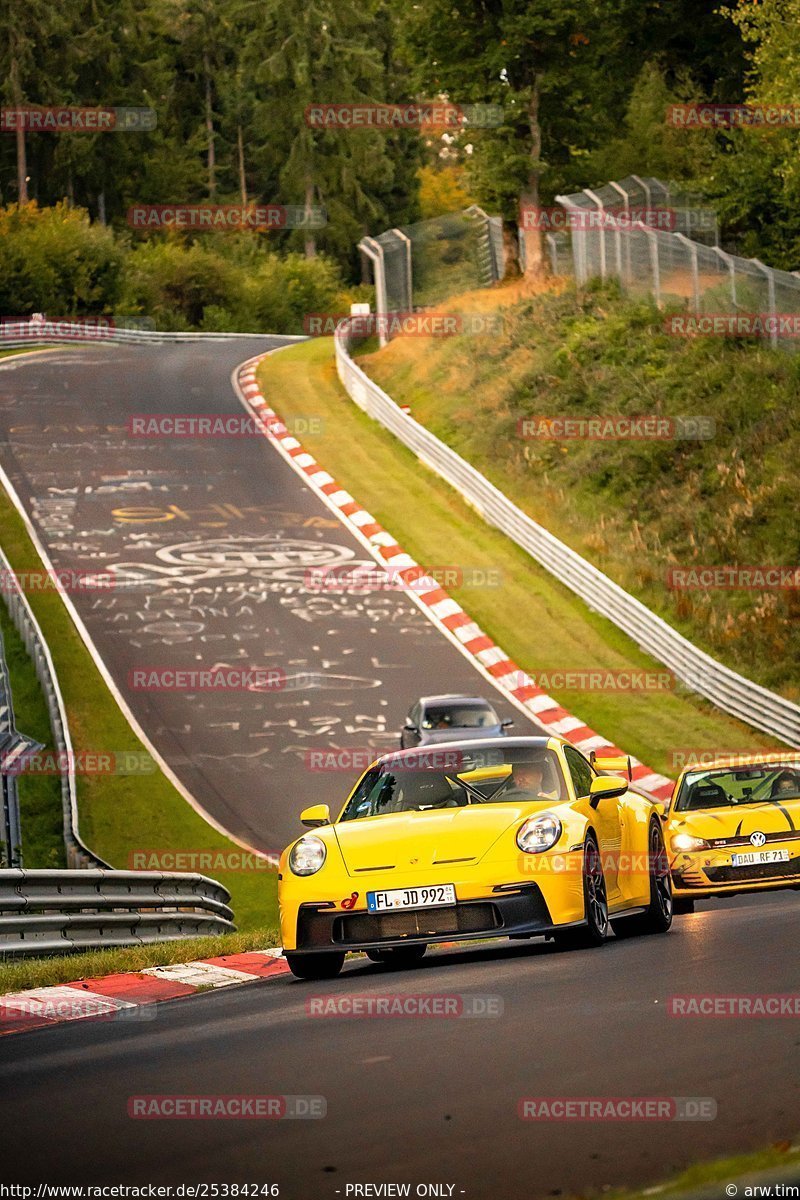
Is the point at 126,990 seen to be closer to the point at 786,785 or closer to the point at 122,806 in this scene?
the point at 786,785

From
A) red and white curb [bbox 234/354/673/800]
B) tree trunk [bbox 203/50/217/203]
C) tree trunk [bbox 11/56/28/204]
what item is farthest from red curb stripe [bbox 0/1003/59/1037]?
tree trunk [bbox 203/50/217/203]

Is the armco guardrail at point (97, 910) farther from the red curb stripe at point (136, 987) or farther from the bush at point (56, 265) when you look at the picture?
the bush at point (56, 265)

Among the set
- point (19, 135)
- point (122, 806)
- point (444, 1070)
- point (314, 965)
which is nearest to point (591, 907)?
point (314, 965)

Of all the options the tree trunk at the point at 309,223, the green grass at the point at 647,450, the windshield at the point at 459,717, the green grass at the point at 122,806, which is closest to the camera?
the green grass at the point at 122,806

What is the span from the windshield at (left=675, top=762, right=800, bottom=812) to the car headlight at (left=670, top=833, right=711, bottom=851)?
1.77 feet

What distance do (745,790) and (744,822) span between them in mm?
1405

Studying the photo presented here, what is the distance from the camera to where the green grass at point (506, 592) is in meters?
27.0

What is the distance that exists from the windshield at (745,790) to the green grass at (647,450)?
1176cm

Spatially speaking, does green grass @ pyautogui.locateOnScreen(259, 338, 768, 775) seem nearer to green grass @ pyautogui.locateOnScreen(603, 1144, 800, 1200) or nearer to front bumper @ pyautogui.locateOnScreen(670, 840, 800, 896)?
front bumper @ pyautogui.locateOnScreen(670, 840, 800, 896)

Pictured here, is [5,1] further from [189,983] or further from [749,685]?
[189,983]

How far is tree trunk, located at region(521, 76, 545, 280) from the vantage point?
1972 inches

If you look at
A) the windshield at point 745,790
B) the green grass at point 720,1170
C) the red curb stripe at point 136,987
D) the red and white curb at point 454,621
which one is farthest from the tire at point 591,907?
the red and white curb at point 454,621

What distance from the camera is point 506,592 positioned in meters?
32.7

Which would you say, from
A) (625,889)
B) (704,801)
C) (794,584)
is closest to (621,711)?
(794,584)
